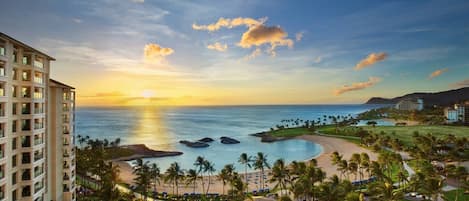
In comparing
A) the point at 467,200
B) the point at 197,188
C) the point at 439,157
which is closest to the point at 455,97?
the point at 439,157

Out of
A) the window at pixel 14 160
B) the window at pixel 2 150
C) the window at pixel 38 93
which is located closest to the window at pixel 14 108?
the window at pixel 38 93

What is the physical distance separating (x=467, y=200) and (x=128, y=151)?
68.0 meters

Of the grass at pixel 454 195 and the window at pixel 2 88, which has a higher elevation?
the window at pixel 2 88

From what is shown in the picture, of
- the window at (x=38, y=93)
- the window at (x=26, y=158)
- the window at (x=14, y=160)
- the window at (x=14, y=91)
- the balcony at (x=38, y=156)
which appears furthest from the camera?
the window at (x=38, y=93)

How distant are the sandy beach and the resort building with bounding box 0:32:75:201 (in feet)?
55.5

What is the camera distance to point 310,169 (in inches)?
1337

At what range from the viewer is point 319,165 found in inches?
2440

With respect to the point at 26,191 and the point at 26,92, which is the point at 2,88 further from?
the point at 26,191

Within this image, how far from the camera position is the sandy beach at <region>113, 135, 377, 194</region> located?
47344 millimetres

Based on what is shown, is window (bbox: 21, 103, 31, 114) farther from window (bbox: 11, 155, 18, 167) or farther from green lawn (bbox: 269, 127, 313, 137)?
green lawn (bbox: 269, 127, 313, 137)

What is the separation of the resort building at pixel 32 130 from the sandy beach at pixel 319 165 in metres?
16.9

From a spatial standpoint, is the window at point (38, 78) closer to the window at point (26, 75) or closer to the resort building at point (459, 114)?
the window at point (26, 75)

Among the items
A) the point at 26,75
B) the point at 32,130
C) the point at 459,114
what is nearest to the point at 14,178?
the point at 32,130

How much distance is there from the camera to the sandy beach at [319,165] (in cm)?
4734
